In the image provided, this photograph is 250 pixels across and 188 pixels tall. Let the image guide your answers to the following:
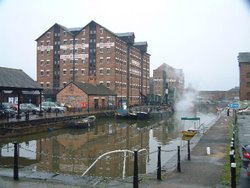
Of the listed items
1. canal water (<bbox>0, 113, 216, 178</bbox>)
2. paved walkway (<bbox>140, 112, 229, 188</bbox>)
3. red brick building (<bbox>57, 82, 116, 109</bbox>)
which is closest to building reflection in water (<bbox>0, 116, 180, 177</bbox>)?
canal water (<bbox>0, 113, 216, 178</bbox>)

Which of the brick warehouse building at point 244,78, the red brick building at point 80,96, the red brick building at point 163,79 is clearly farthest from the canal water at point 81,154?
the red brick building at point 163,79

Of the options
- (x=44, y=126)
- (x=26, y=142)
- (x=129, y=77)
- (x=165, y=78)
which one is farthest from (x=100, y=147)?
(x=165, y=78)

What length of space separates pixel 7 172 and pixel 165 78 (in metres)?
107

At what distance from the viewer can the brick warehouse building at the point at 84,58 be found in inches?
2736

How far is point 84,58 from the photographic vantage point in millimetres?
71750

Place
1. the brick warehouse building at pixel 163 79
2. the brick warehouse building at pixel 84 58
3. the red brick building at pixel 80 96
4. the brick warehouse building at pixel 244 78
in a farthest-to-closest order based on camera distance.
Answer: the brick warehouse building at pixel 163 79 → the brick warehouse building at pixel 244 78 → the brick warehouse building at pixel 84 58 → the red brick building at pixel 80 96

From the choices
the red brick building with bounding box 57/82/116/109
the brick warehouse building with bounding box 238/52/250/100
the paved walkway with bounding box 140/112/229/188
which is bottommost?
the paved walkway with bounding box 140/112/229/188

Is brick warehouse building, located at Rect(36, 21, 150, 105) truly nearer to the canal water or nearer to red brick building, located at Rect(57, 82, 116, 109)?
red brick building, located at Rect(57, 82, 116, 109)

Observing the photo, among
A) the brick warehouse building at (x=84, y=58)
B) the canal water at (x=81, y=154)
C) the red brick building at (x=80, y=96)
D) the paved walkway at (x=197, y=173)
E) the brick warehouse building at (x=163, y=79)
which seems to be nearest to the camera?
the paved walkway at (x=197, y=173)

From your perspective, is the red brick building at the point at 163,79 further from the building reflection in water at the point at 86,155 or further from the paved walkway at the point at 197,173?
the paved walkway at the point at 197,173

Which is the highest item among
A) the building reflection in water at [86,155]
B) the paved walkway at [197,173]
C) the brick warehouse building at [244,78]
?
the brick warehouse building at [244,78]

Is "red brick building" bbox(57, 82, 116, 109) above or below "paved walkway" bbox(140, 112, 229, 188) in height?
above

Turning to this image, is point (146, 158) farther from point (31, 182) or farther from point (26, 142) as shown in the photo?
point (26, 142)

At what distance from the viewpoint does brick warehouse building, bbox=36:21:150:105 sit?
69.5 meters
